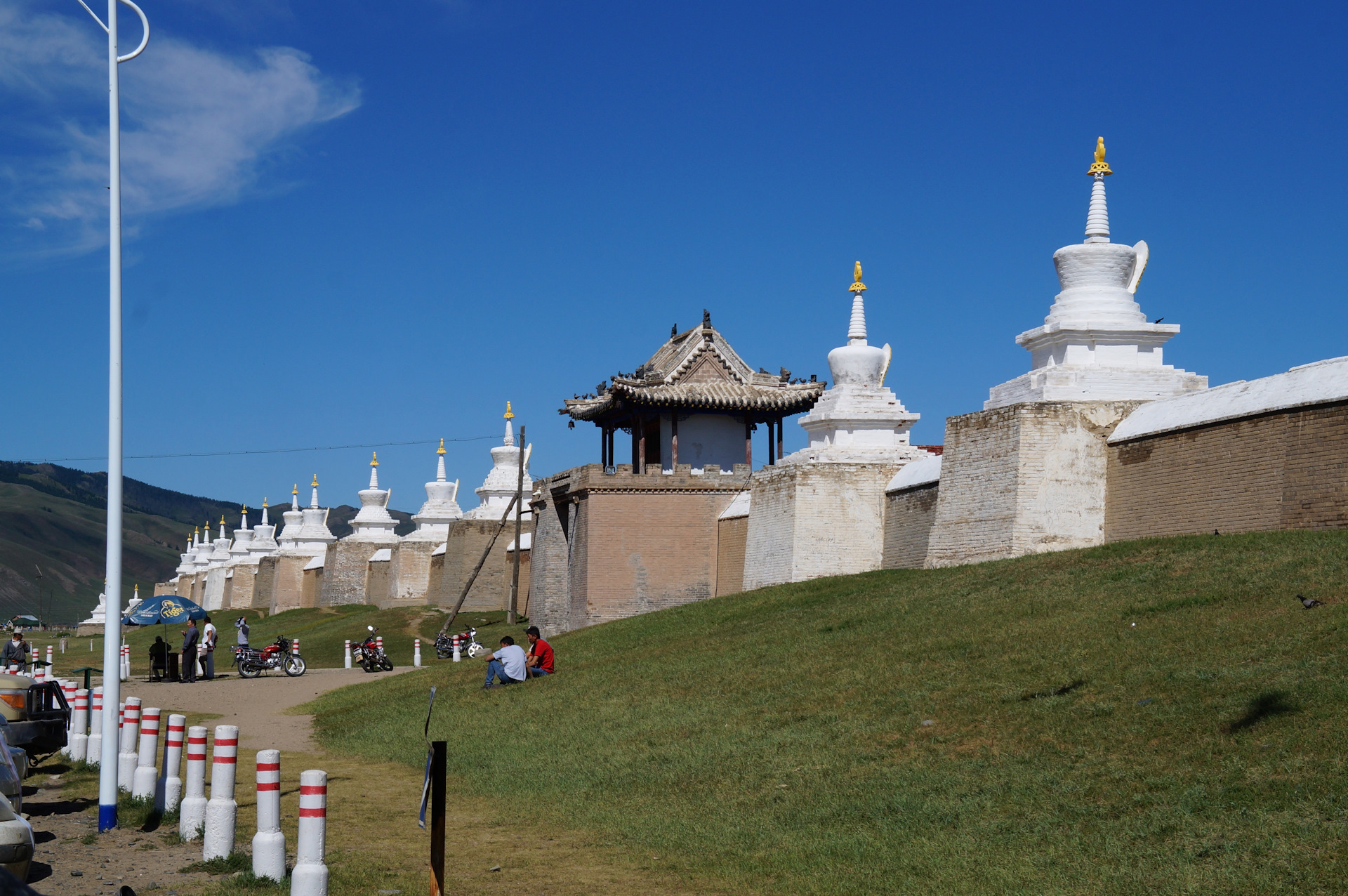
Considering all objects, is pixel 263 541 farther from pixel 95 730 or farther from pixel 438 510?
pixel 95 730

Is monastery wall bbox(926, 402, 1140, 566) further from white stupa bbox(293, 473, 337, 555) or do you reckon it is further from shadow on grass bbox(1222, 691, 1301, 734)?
white stupa bbox(293, 473, 337, 555)

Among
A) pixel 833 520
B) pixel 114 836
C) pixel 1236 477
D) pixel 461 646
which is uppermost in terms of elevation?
pixel 1236 477

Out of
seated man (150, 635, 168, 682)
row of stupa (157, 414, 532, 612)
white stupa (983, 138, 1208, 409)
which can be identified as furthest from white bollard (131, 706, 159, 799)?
row of stupa (157, 414, 532, 612)

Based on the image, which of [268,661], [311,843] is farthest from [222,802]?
[268,661]

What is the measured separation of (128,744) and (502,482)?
43.1 meters

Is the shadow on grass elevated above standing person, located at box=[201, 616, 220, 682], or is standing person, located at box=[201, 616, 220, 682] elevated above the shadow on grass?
the shadow on grass

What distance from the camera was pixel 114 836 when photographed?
36.4 ft

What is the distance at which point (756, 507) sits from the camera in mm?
33312

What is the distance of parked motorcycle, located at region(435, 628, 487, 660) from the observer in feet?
108

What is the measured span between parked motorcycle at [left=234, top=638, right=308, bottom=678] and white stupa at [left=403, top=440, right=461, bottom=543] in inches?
1057

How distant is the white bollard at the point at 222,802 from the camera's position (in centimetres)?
977

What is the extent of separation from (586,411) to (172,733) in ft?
95.6

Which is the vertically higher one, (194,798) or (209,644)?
(194,798)

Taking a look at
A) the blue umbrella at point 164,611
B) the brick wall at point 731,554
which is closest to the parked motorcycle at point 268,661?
the blue umbrella at point 164,611
